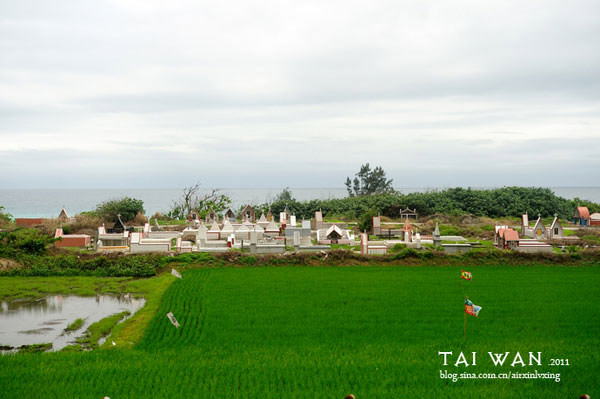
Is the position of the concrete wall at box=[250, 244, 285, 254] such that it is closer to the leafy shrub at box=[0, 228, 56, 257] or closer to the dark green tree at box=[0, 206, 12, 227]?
the leafy shrub at box=[0, 228, 56, 257]

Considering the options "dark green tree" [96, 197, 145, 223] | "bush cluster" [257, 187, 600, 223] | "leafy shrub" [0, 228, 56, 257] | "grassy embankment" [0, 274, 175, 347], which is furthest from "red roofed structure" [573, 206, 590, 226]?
"leafy shrub" [0, 228, 56, 257]

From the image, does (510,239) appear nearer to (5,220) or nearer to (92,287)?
(92,287)

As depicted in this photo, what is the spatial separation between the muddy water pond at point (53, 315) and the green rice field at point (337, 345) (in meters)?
1.71

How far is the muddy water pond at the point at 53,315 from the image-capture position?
13.3 meters

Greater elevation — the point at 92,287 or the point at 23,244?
the point at 23,244

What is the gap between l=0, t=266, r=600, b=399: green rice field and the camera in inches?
377

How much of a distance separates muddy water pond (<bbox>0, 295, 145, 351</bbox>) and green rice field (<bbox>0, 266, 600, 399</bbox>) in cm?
171

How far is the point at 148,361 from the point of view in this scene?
11.0 meters

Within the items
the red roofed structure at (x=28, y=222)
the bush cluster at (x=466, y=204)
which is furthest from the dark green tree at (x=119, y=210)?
the bush cluster at (x=466, y=204)

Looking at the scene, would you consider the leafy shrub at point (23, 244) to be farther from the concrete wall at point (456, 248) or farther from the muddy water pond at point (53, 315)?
the concrete wall at point (456, 248)

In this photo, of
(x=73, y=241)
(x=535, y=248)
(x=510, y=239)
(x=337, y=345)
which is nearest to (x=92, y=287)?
(x=73, y=241)

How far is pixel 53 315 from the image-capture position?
15664mm

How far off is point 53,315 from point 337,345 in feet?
31.5

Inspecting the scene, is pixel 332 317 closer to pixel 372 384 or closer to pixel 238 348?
pixel 238 348
